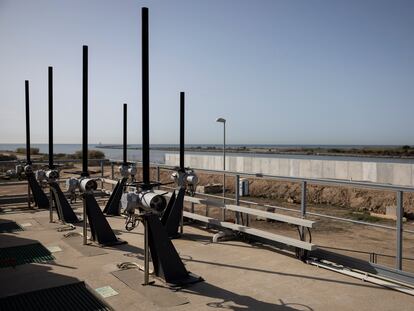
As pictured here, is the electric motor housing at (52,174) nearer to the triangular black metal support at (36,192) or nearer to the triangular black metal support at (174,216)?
the triangular black metal support at (36,192)

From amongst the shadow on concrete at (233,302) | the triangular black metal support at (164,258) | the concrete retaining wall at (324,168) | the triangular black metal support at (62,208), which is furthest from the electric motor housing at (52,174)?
the concrete retaining wall at (324,168)

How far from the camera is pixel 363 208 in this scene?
20.1 meters

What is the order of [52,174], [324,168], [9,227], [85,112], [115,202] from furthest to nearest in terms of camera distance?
[324,168], [115,202], [52,174], [9,227], [85,112]

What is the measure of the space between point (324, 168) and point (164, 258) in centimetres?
2206

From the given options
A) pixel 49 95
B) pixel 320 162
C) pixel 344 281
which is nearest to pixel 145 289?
pixel 344 281

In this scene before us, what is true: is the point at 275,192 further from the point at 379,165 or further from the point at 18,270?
the point at 18,270

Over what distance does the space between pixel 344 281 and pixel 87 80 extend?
5.04 m

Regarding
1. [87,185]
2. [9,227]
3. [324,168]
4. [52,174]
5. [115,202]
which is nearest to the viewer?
[87,185]

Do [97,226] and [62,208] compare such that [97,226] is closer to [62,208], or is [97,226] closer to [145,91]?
[62,208]

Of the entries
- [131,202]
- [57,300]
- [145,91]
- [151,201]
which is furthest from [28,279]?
[145,91]

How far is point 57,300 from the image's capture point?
13.7 feet

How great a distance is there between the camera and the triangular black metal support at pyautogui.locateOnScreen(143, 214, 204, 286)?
455 cm

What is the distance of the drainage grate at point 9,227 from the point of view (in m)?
7.50

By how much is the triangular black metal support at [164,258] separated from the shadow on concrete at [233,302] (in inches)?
8.6
